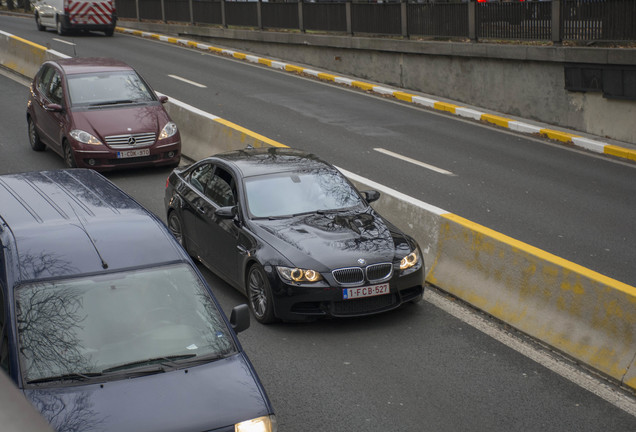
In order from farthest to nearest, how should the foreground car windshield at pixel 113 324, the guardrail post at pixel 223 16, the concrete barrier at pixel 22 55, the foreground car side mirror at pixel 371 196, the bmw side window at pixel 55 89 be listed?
the guardrail post at pixel 223 16 → the concrete barrier at pixel 22 55 → the bmw side window at pixel 55 89 → the foreground car side mirror at pixel 371 196 → the foreground car windshield at pixel 113 324

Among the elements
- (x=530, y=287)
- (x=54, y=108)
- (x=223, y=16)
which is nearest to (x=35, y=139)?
(x=54, y=108)

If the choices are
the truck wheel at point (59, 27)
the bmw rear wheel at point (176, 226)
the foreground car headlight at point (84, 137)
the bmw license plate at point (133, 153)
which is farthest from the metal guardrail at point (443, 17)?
the bmw rear wheel at point (176, 226)

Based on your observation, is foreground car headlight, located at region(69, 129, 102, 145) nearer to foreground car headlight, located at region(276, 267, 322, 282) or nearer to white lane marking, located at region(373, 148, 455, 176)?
white lane marking, located at region(373, 148, 455, 176)

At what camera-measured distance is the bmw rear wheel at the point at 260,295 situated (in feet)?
28.2

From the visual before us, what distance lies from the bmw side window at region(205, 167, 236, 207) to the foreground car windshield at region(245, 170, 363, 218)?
0.25m

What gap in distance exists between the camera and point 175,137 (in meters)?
15.3

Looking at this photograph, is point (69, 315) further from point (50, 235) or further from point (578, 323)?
point (578, 323)

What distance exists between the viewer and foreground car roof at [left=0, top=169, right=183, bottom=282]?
5.79m

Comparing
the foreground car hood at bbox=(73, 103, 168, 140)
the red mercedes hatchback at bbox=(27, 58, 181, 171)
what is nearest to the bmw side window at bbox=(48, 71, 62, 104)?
the red mercedes hatchback at bbox=(27, 58, 181, 171)

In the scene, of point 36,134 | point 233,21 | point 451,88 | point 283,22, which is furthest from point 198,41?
point 36,134

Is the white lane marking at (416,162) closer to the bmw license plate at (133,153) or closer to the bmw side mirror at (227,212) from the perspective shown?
the bmw license plate at (133,153)

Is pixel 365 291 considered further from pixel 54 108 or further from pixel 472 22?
pixel 472 22

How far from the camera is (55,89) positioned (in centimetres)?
1583

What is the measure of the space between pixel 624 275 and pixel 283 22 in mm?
22983
